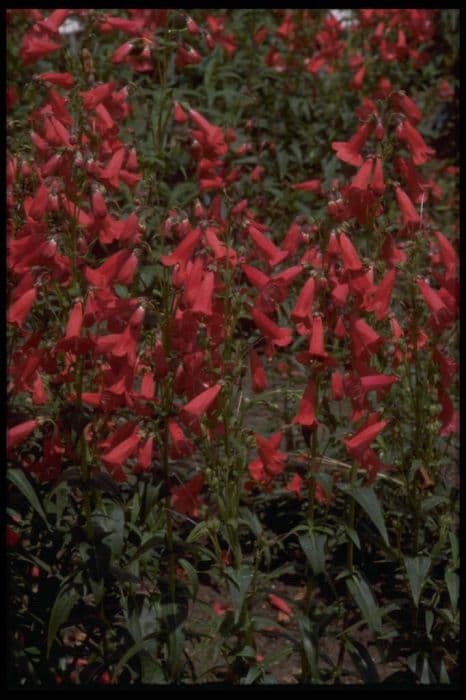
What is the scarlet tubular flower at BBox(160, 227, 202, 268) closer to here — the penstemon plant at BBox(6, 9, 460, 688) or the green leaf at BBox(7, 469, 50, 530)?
the penstemon plant at BBox(6, 9, 460, 688)

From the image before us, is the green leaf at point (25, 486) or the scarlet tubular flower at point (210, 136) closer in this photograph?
the green leaf at point (25, 486)

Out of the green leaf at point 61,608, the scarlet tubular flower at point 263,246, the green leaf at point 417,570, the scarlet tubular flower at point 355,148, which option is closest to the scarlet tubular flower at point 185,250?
the scarlet tubular flower at point 263,246

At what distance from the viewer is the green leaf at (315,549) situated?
11.2ft

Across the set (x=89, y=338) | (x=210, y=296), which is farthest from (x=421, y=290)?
(x=89, y=338)

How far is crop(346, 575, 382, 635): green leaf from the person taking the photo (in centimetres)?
342

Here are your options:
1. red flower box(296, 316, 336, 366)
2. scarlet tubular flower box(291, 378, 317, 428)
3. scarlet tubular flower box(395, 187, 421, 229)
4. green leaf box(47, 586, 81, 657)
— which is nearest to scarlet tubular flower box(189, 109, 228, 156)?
scarlet tubular flower box(395, 187, 421, 229)

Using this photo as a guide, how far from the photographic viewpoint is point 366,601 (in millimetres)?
3520

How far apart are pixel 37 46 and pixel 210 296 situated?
163 cm

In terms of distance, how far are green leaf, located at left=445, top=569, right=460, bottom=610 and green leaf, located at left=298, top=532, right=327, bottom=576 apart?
1.96ft

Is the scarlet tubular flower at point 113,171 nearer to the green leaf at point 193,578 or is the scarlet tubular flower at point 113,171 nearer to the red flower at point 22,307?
the red flower at point 22,307

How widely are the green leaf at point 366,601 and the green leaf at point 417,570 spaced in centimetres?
23

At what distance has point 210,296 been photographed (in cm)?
319

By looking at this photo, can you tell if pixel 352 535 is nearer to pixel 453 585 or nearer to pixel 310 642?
pixel 310 642

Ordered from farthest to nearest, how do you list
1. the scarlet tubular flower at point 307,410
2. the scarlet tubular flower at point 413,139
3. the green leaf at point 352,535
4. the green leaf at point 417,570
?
the green leaf at point 417,570 → the scarlet tubular flower at point 413,139 → the green leaf at point 352,535 → the scarlet tubular flower at point 307,410
